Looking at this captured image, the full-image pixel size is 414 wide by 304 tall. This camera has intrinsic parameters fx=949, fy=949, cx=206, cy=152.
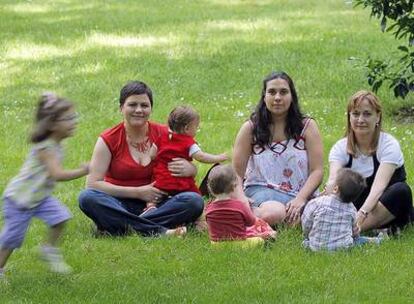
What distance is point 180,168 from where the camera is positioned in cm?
733

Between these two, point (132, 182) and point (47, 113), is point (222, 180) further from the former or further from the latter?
point (47, 113)

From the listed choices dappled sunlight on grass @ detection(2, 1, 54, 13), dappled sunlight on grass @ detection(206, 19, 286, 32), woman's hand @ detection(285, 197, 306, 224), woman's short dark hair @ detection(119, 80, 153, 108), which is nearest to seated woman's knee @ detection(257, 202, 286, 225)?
woman's hand @ detection(285, 197, 306, 224)

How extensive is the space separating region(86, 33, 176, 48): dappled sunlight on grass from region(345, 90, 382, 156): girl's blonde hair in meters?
8.13

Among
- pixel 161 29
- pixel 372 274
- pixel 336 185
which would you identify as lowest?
pixel 372 274

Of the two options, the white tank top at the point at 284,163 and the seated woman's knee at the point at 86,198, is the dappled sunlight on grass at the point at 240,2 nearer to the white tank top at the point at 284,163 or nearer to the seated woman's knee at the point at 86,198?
the white tank top at the point at 284,163

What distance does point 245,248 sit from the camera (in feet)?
21.8

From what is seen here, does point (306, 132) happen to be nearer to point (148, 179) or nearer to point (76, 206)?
point (148, 179)

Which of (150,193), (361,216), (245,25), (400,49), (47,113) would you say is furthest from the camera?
(245,25)

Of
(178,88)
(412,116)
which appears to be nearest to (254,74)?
(178,88)

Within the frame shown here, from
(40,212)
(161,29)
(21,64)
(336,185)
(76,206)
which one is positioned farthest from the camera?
(161,29)

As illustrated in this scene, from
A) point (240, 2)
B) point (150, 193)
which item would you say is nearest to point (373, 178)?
point (150, 193)

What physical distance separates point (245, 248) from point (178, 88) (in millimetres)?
6228

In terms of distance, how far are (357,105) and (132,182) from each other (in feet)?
6.07

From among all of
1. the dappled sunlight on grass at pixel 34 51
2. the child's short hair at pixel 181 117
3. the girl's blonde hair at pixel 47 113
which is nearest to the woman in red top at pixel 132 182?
the child's short hair at pixel 181 117
